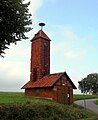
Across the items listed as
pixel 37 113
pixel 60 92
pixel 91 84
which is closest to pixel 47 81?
pixel 60 92

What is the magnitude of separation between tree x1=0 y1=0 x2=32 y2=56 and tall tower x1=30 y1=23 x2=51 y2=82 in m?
29.5

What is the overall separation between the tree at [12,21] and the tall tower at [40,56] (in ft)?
96.8

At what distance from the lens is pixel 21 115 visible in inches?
1216

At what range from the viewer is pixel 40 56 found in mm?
57438

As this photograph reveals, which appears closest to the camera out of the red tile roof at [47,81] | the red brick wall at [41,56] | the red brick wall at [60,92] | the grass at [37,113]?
the grass at [37,113]

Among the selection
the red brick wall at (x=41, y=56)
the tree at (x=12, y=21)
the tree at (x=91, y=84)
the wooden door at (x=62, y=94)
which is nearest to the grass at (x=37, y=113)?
the tree at (x=12, y=21)

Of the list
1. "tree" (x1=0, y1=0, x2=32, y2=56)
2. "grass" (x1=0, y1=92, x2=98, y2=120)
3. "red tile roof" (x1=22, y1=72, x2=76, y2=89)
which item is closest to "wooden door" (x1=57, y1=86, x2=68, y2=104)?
"red tile roof" (x1=22, y1=72, x2=76, y2=89)

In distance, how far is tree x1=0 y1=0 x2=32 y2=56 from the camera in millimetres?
24763

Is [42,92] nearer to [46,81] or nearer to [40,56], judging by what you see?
[46,81]

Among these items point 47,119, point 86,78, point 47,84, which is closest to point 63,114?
point 47,119

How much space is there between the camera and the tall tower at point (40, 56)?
57500mm

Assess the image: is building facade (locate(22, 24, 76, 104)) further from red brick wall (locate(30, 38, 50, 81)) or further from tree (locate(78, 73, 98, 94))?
tree (locate(78, 73, 98, 94))

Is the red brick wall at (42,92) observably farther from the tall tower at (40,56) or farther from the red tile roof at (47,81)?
the tall tower at (40,56)

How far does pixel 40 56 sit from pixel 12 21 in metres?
31.8
